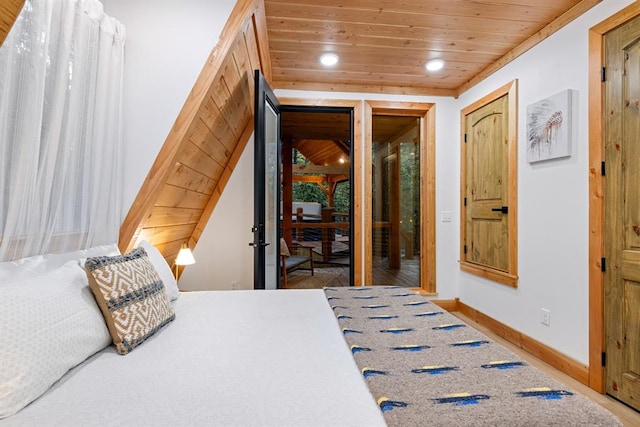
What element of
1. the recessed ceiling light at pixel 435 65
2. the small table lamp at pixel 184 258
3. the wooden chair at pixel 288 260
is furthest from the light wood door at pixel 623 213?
the small table lamp at pixel 184 258

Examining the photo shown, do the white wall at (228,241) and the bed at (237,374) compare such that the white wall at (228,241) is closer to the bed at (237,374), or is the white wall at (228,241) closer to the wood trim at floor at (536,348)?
the bed at (237,374)

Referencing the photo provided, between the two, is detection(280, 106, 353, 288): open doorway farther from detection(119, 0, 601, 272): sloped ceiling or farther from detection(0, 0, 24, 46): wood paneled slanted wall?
detection(0, 0, 24, 46): wood paneled slanted wall

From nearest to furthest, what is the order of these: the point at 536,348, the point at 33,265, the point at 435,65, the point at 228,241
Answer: the point at 33,265
the point at 536,348
the point at 435,65
the point at 228,241

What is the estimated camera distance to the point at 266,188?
2355 mm

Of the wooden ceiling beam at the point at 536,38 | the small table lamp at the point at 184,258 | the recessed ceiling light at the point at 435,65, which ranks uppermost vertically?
the recessed ceiling light at the point at 435,65

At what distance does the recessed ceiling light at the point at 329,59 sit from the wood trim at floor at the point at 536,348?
2.73 m

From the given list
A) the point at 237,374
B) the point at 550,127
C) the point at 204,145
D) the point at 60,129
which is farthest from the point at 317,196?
the point at 237,374

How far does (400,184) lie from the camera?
3.74 metres

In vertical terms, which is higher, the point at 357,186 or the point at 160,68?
the point at 160,68

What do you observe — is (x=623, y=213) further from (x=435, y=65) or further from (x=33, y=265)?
(x=33, y=265)

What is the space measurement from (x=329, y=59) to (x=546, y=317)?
2.67m

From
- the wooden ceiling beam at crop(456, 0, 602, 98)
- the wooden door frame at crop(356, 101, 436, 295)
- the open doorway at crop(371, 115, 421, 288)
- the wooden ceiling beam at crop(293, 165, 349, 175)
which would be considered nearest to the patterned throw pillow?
the wooden door frame at crop(356, 101, 436, 295)

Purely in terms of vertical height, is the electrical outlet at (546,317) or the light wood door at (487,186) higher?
the light wood door at (487,186)

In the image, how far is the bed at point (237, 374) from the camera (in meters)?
0.72
